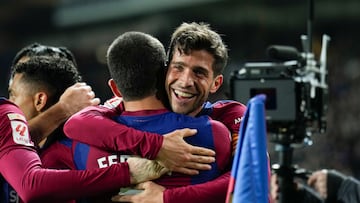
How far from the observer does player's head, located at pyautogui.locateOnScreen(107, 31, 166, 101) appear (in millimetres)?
1842

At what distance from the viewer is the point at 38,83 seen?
2229 millimetres

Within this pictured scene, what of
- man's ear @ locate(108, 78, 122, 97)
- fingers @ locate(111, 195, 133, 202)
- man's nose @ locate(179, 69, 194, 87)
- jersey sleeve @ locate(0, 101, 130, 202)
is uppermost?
man's nose @ locate(179, 69, 194, 87)

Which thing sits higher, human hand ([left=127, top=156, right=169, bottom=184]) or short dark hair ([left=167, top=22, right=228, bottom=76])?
short dark hair ([left=167, top=22, right=228, bottom=76])

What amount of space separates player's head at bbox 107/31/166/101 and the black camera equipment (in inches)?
27.5

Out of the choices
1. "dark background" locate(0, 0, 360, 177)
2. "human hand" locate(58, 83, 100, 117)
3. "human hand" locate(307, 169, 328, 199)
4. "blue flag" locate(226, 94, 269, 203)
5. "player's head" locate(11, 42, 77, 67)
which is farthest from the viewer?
"dark background" locate(0, 0, 360, 177)

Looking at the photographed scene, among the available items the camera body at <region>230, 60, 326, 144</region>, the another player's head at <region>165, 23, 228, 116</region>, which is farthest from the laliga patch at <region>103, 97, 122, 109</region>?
the camera body at <region>230, 60, 326, 144</region>

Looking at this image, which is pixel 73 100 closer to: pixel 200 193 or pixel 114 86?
pixel 114 86

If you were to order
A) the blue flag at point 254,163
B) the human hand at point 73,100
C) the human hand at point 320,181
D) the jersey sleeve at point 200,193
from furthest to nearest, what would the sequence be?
the human hand at point 320,181 → the human hand at point 73,100 → the jersey sleeve at point 200,193 → the blue flag at point 254,163

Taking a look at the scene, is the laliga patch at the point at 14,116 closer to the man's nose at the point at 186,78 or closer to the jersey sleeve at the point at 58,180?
the jersey sleeve at the point at 58,180

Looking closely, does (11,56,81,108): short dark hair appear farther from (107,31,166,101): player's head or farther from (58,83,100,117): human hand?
(107,31,166,101): player's head

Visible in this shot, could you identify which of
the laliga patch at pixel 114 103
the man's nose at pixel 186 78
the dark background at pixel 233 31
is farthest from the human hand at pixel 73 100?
the dark background at pixel 233 31

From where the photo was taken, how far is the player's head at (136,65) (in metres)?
1.84

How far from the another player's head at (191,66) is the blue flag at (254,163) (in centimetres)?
31

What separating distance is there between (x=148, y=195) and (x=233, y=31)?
617 centimetres
